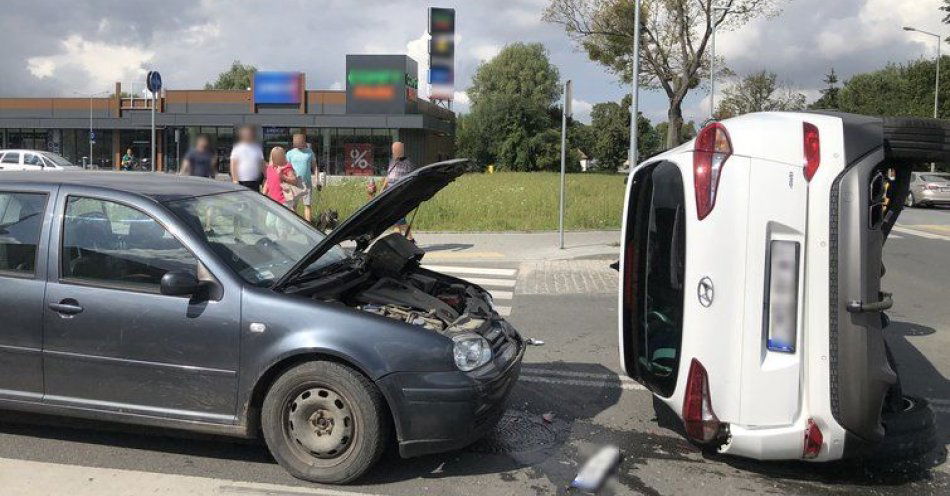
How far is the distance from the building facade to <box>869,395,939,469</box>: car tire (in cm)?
4784

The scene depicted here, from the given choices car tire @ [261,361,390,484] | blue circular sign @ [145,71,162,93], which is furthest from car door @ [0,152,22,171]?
car tire @ [261,361,390,484]

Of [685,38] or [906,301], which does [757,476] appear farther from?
[685,38]

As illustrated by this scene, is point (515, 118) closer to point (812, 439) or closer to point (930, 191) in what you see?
point (930, 191)

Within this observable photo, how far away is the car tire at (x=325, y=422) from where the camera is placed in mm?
3738

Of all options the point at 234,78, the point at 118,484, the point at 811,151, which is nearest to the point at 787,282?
the point at 811,151

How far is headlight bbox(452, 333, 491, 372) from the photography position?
3.82 metres

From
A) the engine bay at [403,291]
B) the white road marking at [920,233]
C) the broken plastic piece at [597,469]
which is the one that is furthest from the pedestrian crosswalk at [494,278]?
the white road marking at [920,233]

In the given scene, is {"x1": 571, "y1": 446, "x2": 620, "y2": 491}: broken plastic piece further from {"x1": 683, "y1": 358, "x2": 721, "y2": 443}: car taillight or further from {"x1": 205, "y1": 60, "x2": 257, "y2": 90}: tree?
{"x1": 205, "y1": 60, "x2": 257, "y2": 90}: tree

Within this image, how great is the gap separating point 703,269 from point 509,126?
231 feet

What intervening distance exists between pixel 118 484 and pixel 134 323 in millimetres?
793

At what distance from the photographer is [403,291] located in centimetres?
453

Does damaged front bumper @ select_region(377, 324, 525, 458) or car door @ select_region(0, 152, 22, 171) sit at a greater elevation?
car door @ select_region(0, 152, 22, 171)

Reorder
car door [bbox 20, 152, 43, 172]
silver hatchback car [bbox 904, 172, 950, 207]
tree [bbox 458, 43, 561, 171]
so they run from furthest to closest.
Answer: tree [bbox 458, 43, 561, 171]
car door [bbox 20, 152, 43, 172]
silver hatchback car [bbox 904, 172, 950, 207]

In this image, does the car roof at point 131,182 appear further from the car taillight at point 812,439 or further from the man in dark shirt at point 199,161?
the man in dark shirt at point 199,161
